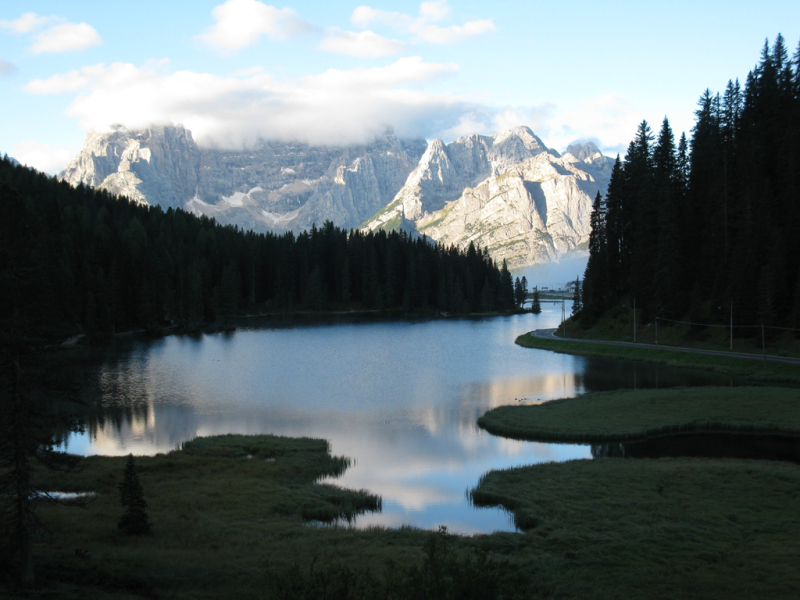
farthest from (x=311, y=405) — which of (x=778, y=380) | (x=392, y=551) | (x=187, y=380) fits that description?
(x=778, y=380)

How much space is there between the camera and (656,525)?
20422 millimetres

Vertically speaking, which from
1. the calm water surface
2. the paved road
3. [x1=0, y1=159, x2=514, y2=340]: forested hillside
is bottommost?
the calm water surface

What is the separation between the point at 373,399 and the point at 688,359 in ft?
133

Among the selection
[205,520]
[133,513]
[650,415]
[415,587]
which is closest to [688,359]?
[650,415]

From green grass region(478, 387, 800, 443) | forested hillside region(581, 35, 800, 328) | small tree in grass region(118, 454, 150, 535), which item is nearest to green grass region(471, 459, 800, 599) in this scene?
green grass region(478, 387, 800, 443)

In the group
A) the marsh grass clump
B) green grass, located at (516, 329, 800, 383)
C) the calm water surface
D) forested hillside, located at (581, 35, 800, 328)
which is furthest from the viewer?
forested hillside, located at (581, 35, 800, 328)

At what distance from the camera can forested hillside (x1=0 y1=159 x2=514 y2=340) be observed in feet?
371

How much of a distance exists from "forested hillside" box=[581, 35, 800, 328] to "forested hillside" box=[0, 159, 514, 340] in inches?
3175

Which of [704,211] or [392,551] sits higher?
[704,211]

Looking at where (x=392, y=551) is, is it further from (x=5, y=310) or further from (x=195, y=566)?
(x=5, y=310)

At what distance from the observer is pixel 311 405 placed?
49.2m

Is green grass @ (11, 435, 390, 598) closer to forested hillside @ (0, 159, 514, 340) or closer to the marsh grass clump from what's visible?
the marsh grass clump

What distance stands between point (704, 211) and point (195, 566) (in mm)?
90608

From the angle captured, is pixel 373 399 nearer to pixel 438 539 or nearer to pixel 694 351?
pixel 438 539
